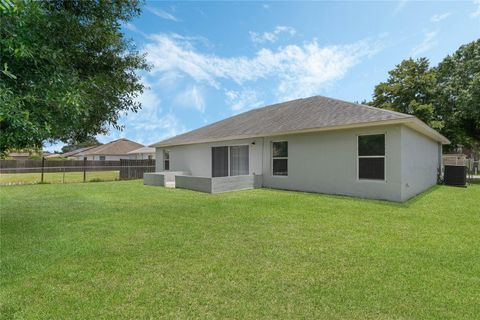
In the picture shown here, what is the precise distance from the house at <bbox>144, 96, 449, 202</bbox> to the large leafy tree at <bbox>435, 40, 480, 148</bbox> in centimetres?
971

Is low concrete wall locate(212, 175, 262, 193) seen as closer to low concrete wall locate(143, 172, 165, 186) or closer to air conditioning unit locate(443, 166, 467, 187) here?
low concrete wall locate(143, 172, 165, 186)

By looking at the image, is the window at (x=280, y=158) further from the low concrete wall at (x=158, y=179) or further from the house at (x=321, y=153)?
the low concrete wall at (x=158, y=179)

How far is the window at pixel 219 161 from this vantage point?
1430cm

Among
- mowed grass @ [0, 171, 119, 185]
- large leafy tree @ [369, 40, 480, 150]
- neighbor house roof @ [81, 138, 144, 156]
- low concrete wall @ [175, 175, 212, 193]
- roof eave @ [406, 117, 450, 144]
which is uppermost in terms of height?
large leafy tree @ [369, 40, 480, 150]

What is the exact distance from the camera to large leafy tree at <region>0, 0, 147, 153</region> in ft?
11.1

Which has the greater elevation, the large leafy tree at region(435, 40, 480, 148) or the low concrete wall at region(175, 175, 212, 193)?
the large leafy tree at region(435, 40, 480, 148)

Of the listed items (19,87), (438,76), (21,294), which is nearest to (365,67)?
(19,87)

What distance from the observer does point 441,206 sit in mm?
7977

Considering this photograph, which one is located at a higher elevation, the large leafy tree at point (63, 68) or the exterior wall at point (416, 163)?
the large leafy tree at point (63, 68)

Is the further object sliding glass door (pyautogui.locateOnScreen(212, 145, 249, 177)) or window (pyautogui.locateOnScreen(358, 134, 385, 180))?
sliding glass door (pyautogui.locateOnScreen(212, 145, 249, 177))

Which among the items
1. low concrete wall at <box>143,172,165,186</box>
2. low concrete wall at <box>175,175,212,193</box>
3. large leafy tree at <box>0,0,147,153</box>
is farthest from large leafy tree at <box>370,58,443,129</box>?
large leafy tree at <box>0,0,147,153</box>

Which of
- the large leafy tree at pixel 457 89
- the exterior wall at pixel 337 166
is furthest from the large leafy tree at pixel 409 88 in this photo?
the exterior wall at pixel 337 166

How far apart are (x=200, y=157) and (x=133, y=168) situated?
6856 millimetres

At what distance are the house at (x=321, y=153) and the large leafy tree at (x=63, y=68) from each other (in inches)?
225
